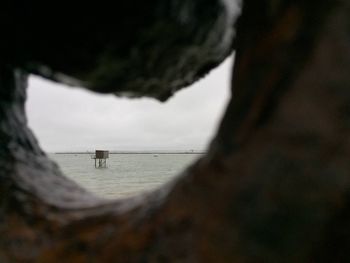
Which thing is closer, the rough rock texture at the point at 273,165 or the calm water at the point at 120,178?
the rough rock texture at the point at 273,165

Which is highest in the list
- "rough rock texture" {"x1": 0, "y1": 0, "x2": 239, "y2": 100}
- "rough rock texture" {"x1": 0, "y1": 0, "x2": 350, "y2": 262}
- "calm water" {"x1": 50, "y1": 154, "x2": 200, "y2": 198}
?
"calm water" {"x1": 50, "y1": 154, "x2": 200, "y2": 198}

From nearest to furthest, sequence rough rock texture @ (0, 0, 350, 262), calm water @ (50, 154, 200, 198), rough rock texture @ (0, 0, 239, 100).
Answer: rough rock texture @ (0, 0, 350, 262) < rough rock texture @ (0, 0, 239, 100) < calm water @ (50, 154, 200, 198)

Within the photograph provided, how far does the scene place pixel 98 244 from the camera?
987 mm

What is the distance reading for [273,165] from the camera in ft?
2.42

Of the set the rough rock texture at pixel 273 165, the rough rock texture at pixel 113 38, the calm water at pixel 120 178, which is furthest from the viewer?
the calm water at pixel 120 178

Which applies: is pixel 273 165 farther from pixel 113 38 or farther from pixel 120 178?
pixel 120 178

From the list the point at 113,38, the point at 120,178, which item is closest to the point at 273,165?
the point at 113,38

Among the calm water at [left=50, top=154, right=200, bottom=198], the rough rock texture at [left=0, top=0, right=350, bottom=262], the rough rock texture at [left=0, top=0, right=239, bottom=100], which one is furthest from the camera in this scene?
the calm water at [left=50, top=154, right=200, bottom=198]

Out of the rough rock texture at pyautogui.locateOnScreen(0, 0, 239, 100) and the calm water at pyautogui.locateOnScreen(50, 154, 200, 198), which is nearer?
the rough rock texture at pyautogui.locateOnScreen(0, 0, 239, 100)

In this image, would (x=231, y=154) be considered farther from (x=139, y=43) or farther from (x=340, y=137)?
(x=139, y=43)

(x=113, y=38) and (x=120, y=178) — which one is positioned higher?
(x=120, y=178)

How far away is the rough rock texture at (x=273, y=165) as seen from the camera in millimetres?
715

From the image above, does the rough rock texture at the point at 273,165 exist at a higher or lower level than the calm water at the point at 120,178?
lower

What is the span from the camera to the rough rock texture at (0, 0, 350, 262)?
0.71 m
